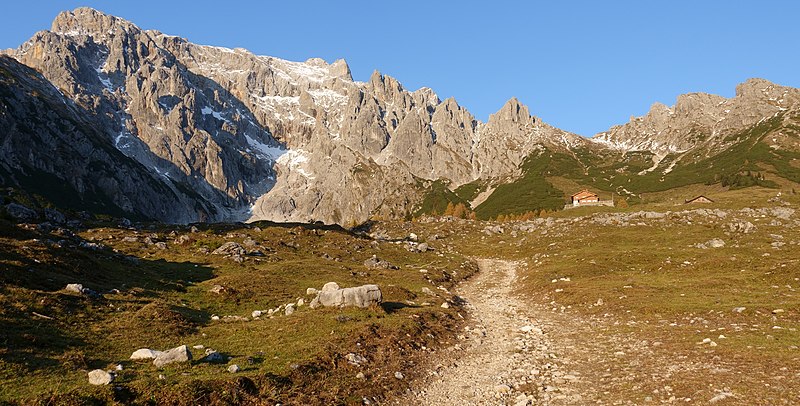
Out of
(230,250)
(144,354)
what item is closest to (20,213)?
(230,250)

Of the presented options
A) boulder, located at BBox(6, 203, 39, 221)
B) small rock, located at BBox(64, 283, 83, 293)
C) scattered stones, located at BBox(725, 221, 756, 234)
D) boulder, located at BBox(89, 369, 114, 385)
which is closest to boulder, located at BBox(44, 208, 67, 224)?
boulder, located at BBox(6, 203, 39, 221)

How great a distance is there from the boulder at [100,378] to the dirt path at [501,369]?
35.2ft

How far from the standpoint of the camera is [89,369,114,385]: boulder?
615 inches

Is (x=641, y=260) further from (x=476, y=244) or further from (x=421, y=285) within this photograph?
(x=476, y=244)

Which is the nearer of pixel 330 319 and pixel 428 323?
pixel 330 319

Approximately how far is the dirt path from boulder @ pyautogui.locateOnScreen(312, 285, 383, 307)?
695 cm

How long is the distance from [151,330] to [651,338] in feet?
91.3

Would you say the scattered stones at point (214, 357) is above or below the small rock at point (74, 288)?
below

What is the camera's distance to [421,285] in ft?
155

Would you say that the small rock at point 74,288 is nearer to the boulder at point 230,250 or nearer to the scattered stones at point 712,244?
the boulder at point 230,250

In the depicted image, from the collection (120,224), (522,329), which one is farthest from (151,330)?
(120,224)

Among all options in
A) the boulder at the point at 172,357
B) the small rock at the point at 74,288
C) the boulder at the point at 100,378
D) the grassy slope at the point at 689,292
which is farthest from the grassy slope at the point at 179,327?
the grassy slope at the point at 689,292

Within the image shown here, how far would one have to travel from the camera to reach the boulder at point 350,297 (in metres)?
31.6

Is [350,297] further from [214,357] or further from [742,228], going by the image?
[742,228]
